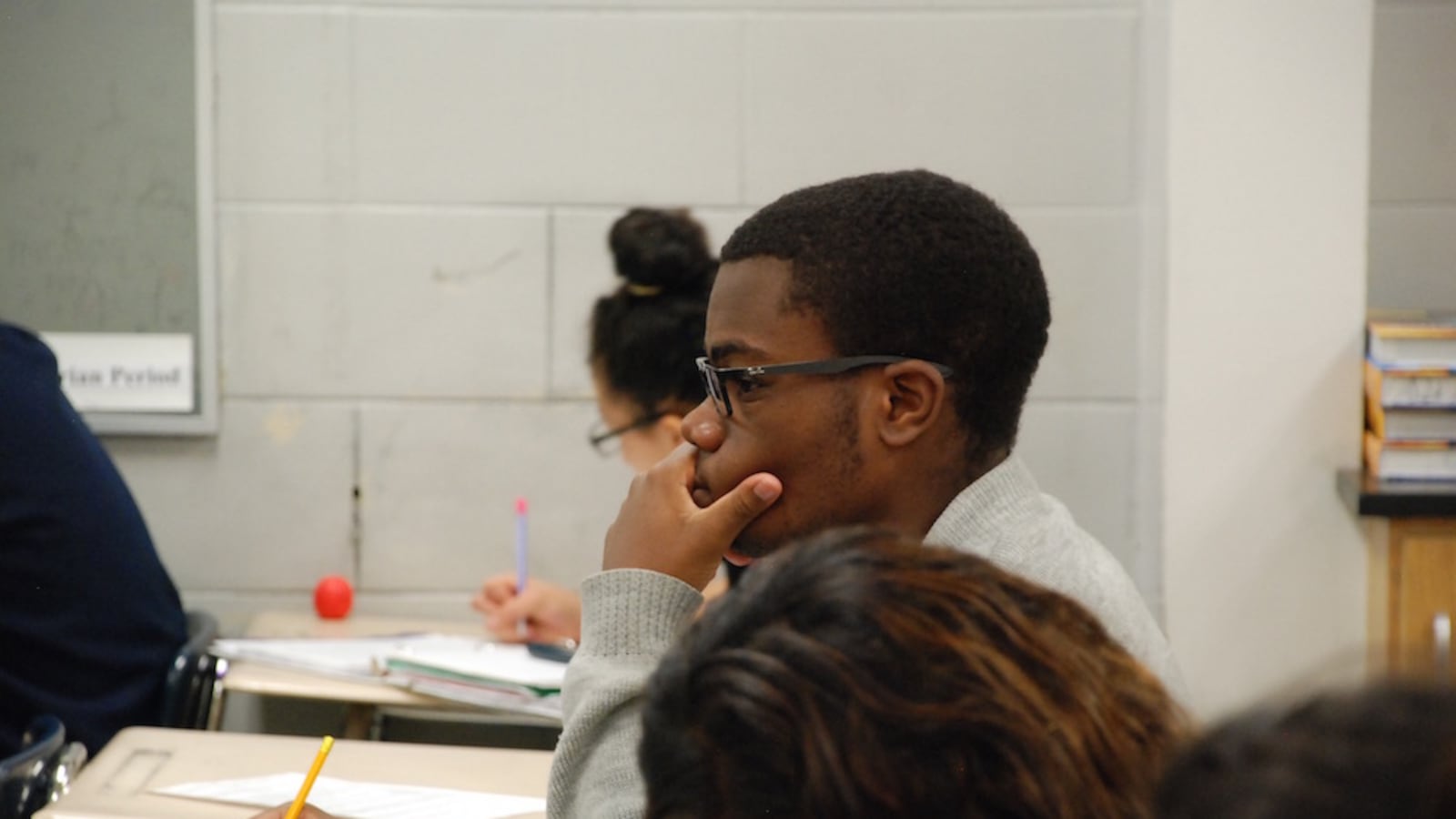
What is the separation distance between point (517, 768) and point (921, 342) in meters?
0.76

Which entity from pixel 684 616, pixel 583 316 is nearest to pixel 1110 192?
pixel 583 316

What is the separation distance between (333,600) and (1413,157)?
7.41 ft

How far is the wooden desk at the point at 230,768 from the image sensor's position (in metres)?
1.56

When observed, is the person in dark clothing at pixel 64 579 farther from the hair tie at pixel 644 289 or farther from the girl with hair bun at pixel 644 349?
the hair tie at pixel 644 289

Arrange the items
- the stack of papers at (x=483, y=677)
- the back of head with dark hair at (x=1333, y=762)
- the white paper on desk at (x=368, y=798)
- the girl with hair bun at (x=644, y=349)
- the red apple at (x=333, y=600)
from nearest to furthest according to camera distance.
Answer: the back of head with dark hair at (x=1333, y=762), the white paper on desk at (x=368, y=798), the stack of papers at (x=483, y=677), the girl with hair bun at (x=644, y=349), the red apple at (x=333, y=600)

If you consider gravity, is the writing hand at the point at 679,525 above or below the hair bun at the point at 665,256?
below

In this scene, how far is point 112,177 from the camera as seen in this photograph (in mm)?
2969

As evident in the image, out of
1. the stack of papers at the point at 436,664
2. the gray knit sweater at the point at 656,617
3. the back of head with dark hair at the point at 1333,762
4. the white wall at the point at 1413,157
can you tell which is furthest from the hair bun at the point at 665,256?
the back of head with dark hair at the point at 1333,762

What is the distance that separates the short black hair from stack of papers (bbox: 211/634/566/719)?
0.89 m

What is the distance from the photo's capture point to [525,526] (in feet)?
9.55

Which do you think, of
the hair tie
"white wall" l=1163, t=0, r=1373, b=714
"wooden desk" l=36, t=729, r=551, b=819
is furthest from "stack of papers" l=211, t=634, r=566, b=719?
"white wall" l=1163, t=0, r=1373, b=714

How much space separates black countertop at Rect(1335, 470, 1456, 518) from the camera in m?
2.49

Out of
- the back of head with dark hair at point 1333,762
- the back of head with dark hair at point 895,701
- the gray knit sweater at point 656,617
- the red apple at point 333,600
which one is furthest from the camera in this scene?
the red apple at point 333,600

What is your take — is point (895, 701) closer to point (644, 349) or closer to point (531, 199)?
point (644, 349)
